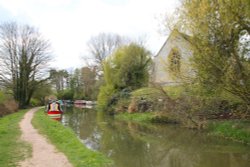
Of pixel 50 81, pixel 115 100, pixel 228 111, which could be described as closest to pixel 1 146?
pixel 228 111

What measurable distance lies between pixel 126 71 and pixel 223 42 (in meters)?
23.9

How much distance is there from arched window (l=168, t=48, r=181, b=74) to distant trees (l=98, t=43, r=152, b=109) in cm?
1878

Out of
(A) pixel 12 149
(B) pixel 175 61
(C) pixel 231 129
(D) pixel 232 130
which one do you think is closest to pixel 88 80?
(B) pixel 175 61

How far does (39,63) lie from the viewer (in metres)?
45.4

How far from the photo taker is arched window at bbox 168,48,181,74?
641 inches

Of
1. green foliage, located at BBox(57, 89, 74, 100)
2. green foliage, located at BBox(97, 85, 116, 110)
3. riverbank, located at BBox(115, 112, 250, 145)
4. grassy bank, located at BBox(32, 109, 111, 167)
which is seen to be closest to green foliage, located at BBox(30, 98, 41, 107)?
green foliage, located at BBox(57, 89, 74, 100)

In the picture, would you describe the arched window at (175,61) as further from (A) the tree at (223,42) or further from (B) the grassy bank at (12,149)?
(B) the grassy bank at (12,149)

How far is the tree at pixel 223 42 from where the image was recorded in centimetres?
→ 1264

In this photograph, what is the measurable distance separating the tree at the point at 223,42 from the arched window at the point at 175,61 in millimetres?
2394

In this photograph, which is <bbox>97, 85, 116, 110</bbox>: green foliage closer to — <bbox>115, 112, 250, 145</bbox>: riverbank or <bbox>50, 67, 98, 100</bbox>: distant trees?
<bbox>115, 112, 250, 145</bbox>: riverbank

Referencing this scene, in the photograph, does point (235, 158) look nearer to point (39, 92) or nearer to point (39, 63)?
point (39, 63)

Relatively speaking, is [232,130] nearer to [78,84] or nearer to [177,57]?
[177,57]

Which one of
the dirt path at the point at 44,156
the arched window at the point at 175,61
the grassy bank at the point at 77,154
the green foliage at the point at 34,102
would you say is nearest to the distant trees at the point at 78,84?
the green foliage at the point at 34,102

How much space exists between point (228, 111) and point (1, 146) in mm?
13468
